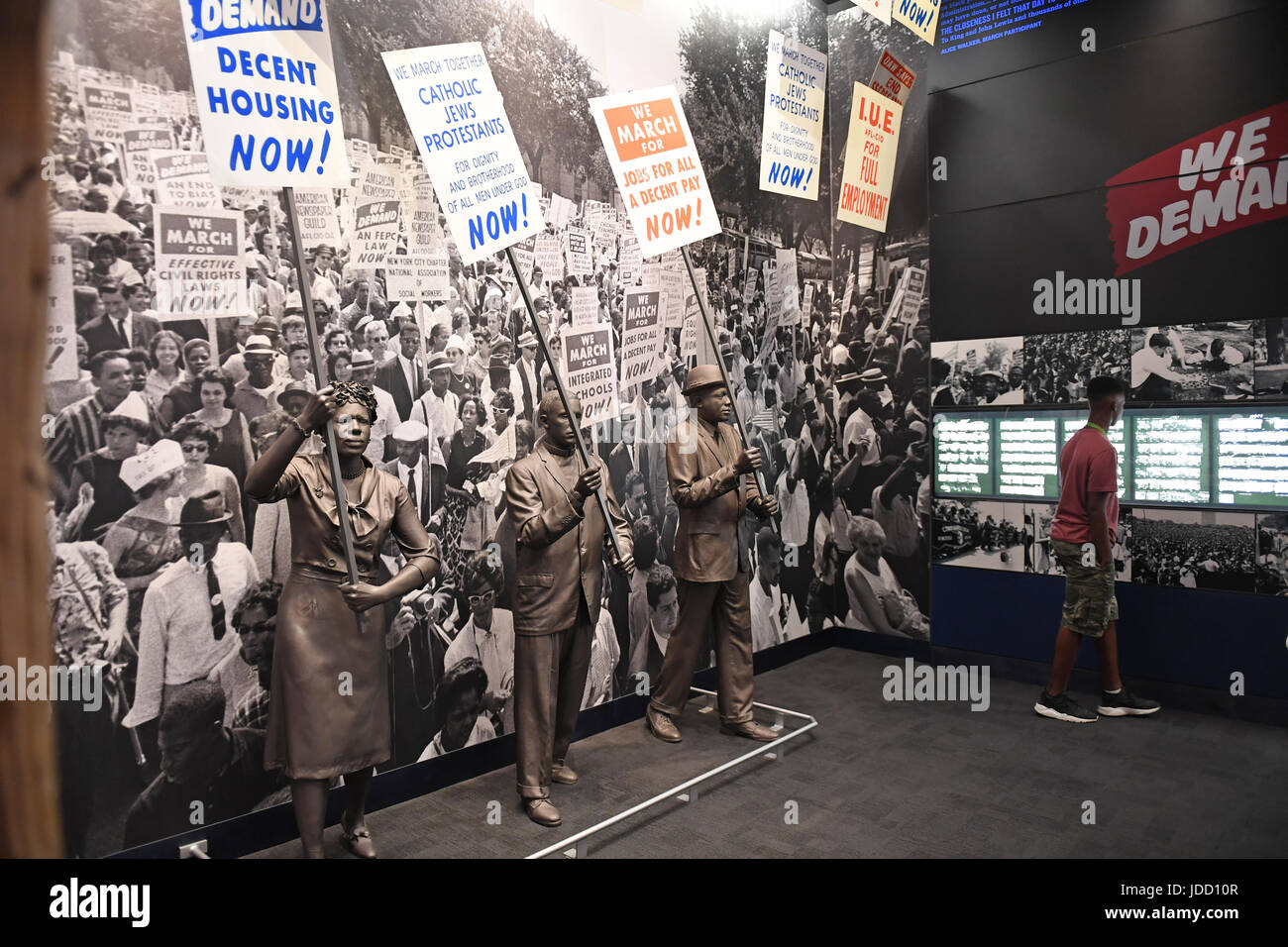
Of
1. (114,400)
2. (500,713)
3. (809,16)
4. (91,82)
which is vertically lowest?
(500,713)

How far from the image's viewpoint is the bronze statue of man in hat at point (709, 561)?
464 centimetres

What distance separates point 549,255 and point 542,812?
9.03 ft

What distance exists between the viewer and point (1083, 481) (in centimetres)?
481

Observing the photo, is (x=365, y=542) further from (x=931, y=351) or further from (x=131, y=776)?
(x=931, y=351)

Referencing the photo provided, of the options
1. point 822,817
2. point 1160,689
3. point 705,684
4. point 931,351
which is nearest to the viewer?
point 822,817

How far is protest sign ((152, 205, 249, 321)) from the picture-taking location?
323 centimetres

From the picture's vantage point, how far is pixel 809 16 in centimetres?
641

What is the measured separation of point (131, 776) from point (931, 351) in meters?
5.21

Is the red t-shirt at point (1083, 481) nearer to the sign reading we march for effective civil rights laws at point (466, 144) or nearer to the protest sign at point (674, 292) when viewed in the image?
the protest sign at point (674, 292)

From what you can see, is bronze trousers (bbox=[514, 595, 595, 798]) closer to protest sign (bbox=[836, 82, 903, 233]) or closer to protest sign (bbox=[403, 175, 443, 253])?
protest sign (bbox=[403, 175, 443, 253])

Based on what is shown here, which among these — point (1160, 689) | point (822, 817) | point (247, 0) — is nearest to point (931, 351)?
point (1160, 689)

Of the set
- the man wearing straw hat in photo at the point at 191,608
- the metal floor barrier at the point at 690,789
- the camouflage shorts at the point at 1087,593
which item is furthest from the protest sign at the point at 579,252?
the camouflage shorts at the point at 1087,593

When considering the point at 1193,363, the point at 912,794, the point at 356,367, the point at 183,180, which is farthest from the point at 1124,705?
the point at 183,180

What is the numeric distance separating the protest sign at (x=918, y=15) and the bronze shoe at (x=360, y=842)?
15.1 feet
